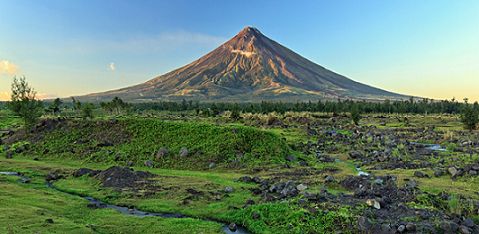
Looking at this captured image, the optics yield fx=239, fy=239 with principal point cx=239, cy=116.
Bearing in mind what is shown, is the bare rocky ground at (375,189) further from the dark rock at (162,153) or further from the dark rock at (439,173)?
the dark rock at (162,153)

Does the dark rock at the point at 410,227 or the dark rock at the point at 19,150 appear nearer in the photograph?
the dark rock at the point at 410,227

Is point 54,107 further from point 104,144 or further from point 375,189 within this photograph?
point 375,189

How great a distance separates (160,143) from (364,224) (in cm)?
1665

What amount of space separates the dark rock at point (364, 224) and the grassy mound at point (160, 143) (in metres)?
10.7

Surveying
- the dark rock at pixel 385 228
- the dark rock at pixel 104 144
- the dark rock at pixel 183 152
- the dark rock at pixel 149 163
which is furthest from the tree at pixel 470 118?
the dark rock at pixel 104 144

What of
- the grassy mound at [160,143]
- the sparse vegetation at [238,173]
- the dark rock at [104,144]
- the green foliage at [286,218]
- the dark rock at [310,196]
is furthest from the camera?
the dark rock at [104,144]

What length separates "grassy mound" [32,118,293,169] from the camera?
18656 mm

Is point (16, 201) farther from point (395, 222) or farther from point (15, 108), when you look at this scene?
point (15, 108)

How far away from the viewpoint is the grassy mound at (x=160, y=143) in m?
18.7

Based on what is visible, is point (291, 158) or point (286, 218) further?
point (291, 158)

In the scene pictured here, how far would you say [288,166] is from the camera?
1778 cm

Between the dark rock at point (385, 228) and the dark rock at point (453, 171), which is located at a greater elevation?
the dark rock at point (453, 171)

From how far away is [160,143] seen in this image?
2047 cm

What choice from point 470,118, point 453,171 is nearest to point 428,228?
point 453,171
